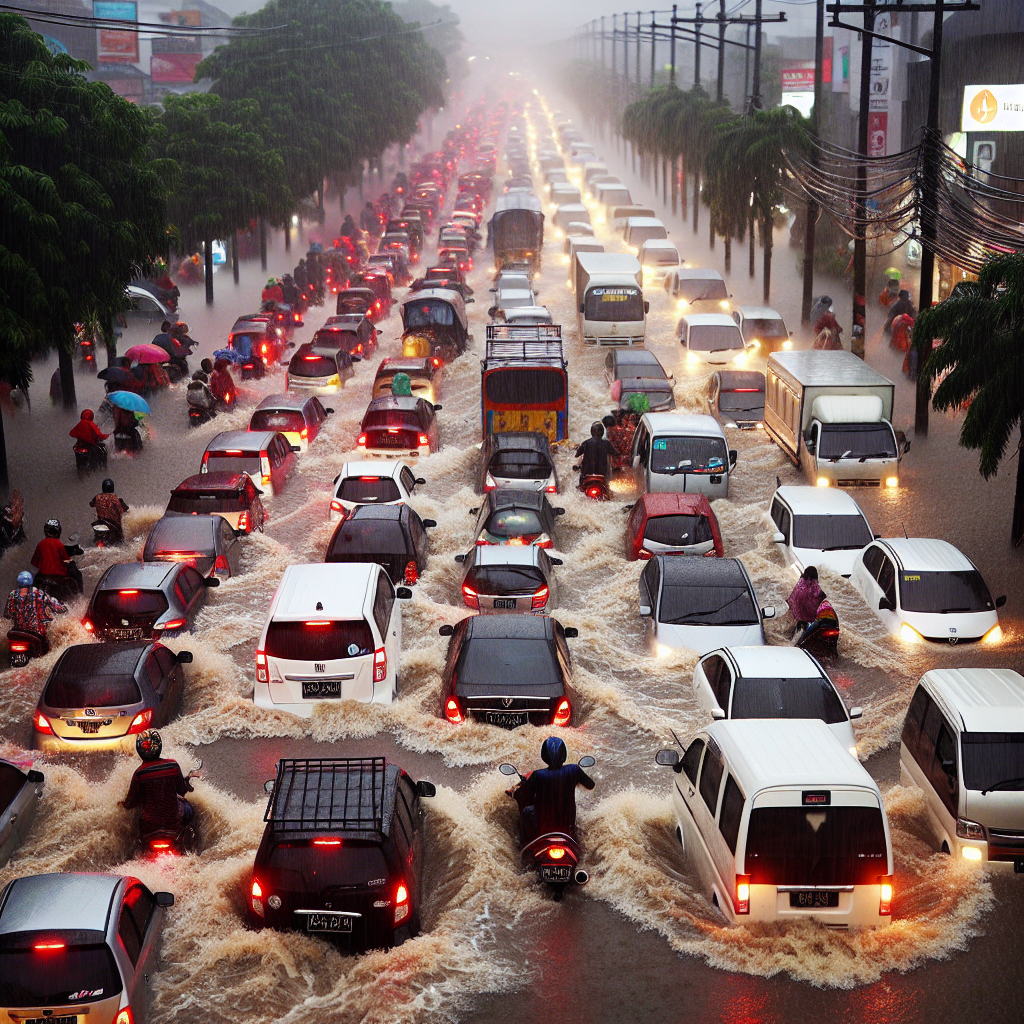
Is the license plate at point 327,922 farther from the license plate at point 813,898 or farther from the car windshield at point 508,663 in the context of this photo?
the car windshield at point 508,663

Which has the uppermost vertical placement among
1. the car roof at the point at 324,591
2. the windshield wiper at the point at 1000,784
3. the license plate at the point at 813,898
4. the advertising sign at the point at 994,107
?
the advertising sign at the point at 994,107

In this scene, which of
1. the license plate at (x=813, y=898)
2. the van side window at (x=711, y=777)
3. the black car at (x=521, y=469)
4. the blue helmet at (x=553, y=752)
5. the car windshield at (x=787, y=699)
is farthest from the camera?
the black car at (x=521, y=469)

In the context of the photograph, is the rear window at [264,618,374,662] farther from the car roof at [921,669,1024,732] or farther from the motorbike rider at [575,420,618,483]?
the motorbike rider at [575,420,618,483]

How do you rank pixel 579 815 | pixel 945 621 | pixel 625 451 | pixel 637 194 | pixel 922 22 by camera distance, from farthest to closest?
pixel 637 194, pixel 922 22, pixel 625 451, pixel 945 621, pixel 579 815

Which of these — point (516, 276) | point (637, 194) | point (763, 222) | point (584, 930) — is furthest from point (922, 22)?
point (584, 930)

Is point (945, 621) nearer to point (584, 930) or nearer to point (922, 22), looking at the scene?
point (584, 930)

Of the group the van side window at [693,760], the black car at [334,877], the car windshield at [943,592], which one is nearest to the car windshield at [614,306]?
the car windshield at [943,592]

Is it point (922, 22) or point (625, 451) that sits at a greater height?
point (922, 22)
